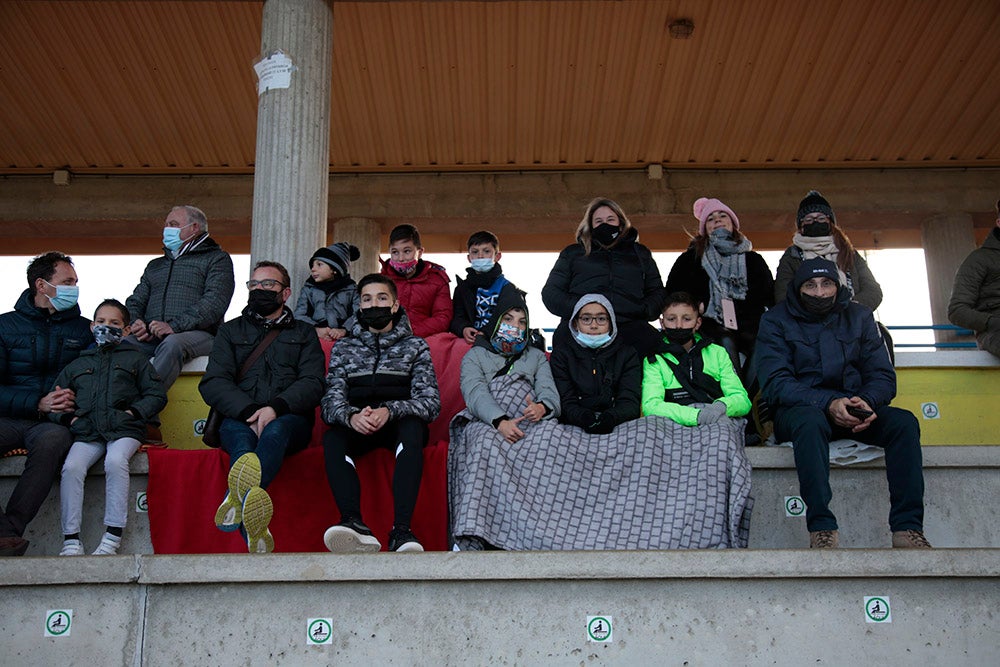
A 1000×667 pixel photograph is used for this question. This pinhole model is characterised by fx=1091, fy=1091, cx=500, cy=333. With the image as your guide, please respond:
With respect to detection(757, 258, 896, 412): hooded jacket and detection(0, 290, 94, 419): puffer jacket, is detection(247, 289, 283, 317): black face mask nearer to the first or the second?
detection(0, 290, 94, 419): puffer jacket

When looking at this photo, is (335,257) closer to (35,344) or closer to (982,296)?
(35,344)

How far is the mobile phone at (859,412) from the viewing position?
4.96 m

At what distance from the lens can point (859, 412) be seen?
4965mm

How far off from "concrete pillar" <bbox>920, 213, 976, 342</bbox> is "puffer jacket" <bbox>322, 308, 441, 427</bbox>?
8.68 metres

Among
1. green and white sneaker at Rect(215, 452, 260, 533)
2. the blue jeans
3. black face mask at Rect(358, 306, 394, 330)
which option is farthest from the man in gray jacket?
green and white sneaker at Rect(215, 452, 260, 533)

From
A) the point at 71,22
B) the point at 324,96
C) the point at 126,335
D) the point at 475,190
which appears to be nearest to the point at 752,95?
the point at 475,190

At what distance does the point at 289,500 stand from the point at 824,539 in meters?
2.52

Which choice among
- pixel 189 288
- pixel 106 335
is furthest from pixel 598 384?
pixel 189 288

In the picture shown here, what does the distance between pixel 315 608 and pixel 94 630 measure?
859 mm

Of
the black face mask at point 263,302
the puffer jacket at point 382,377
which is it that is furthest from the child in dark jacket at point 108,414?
the puffer jacket at point 382,377

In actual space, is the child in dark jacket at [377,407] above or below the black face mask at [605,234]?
below

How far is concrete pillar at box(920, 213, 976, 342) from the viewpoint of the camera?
12453mm

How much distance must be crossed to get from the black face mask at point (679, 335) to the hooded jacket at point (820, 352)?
38 cm

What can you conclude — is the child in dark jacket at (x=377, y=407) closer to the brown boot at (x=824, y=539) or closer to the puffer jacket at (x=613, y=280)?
the puffer jacket at (x=613, y=280)
